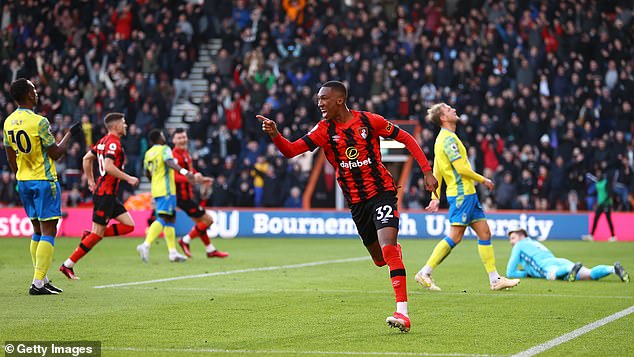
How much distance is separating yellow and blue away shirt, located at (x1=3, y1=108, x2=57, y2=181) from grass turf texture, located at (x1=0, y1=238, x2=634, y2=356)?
1423mm

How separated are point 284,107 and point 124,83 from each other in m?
5.35

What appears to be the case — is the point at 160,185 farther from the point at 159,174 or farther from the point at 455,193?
the point at 455,193

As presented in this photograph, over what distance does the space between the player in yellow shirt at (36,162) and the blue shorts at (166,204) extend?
6318mm

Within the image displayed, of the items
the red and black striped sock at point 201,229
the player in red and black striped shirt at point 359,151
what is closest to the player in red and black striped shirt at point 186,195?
the red and black striped sock at point 201,229

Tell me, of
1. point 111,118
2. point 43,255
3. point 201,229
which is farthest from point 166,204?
point 43,255

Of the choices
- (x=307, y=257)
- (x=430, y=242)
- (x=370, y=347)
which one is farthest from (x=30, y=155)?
(x=430, y=242)

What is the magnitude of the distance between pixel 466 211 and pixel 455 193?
273 millimetres

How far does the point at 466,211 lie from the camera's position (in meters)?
13.3

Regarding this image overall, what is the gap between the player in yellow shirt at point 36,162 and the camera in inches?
466

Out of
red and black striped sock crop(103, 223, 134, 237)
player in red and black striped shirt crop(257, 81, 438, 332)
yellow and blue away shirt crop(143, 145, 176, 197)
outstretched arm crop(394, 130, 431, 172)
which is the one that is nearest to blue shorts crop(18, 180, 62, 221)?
red and black striped sock crop(103, 223, 134, 237)

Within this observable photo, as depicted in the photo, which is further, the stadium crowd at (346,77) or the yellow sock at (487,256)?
the stadium crowd at (346,77)

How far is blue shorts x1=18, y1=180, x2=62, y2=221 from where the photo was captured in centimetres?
1194

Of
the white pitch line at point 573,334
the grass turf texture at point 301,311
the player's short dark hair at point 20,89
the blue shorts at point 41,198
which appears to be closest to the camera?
the white pitch line at point 573,334

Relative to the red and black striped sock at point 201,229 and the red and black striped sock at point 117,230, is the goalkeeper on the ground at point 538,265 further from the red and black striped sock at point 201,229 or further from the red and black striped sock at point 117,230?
the red and black striped sock at point 201,229
